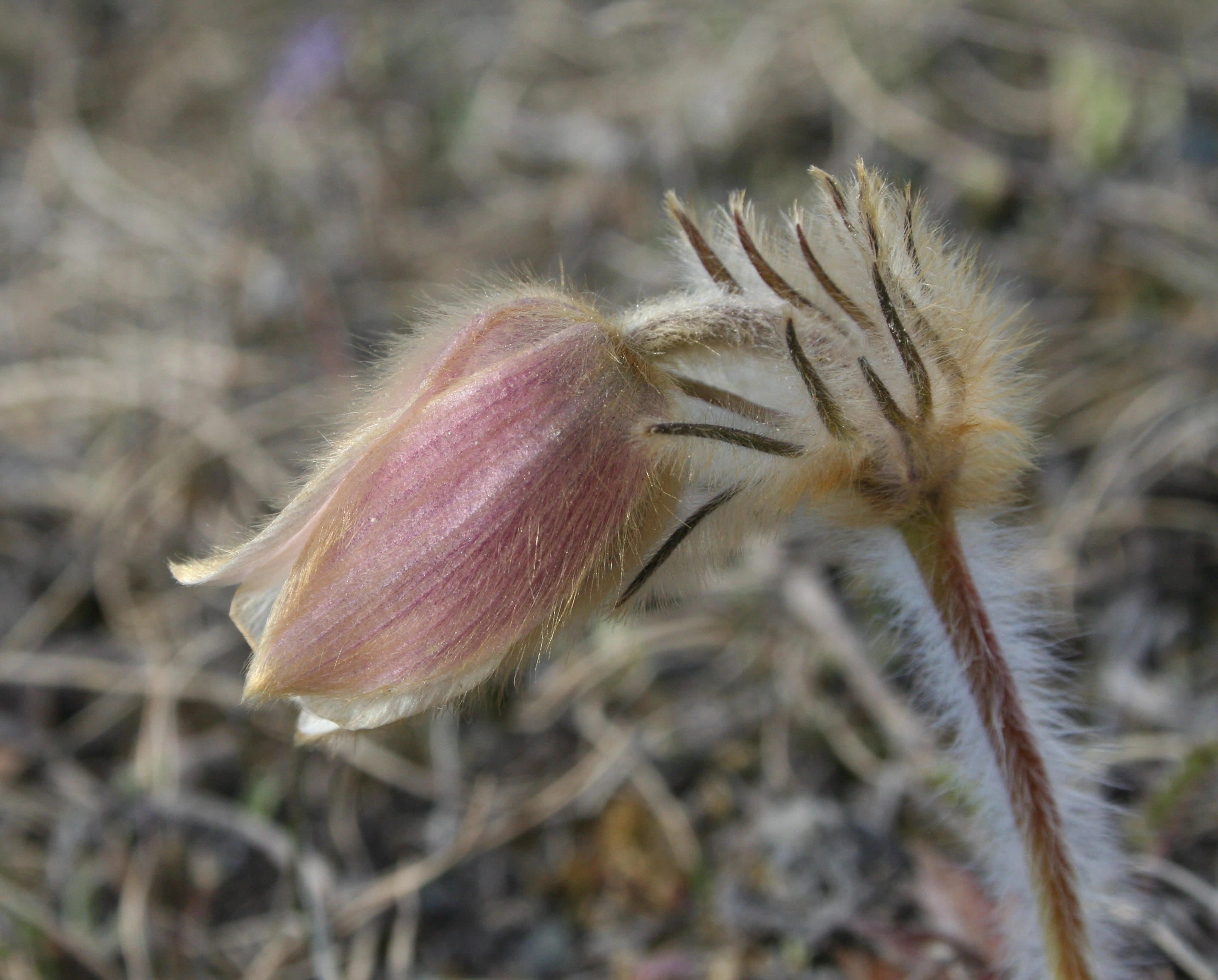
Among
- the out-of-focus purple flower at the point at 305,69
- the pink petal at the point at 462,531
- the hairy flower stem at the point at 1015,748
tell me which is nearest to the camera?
the pink petal at the point at 462,531

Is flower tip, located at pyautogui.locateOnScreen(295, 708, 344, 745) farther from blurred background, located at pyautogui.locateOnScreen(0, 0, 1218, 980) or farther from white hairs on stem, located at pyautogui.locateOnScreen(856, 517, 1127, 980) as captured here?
white hairs on stem, located at pyautogui.locateOnScreen(856, 517, 1127, 980)

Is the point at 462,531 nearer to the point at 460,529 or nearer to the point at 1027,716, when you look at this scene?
the point at 460,529

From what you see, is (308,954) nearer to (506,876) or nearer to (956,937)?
(506,876)

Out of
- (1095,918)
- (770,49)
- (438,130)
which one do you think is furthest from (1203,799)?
(438,130)

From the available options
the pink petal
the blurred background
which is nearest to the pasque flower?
the pink petal

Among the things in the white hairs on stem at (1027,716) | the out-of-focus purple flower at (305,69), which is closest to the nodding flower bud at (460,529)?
the white hairs on stem at (1027,716)

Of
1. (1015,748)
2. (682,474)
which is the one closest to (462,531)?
(682,474)

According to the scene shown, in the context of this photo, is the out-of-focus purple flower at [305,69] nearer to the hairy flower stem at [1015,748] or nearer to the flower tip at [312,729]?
the flower tip at [312,729]
